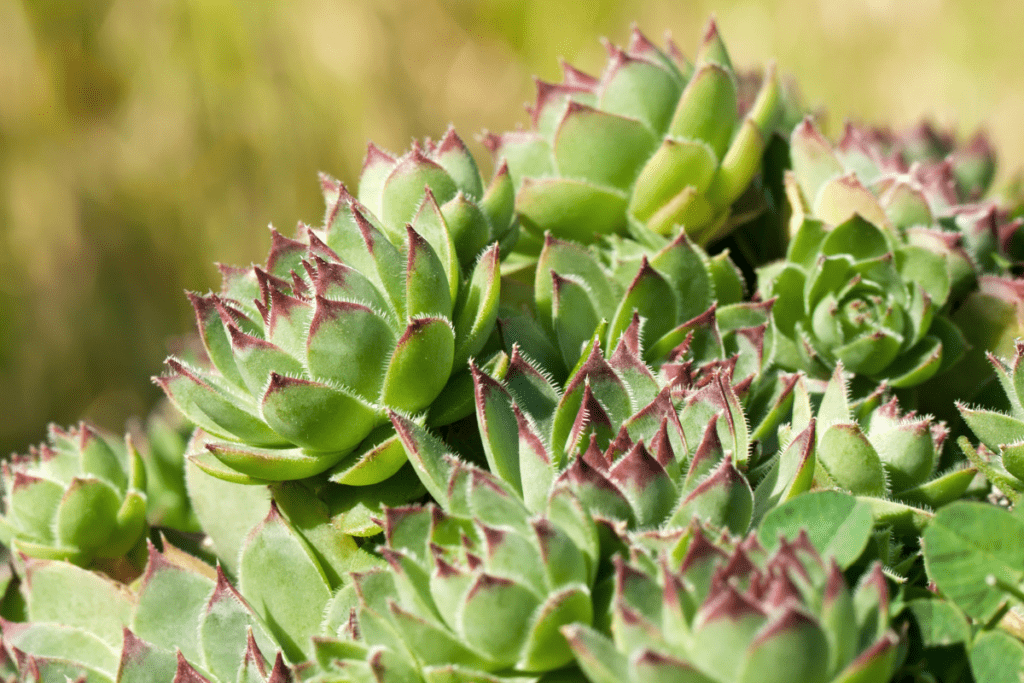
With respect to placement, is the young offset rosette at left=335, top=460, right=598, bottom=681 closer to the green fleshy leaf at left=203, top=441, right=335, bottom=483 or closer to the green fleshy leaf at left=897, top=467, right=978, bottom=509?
the green fleshy leaf at left=203, top=441, right=335, bottom=483

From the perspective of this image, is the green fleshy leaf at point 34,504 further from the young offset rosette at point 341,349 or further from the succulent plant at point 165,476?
the young offset rosette at point 341,349

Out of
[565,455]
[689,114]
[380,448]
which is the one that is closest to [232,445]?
[380,448]

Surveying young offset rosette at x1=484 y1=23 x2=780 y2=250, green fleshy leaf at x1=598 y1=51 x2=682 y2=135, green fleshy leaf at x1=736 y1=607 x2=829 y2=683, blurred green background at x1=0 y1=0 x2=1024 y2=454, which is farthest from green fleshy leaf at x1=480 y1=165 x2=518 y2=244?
blurred green background at x1=0 y1=0 x2=1024 y2=454

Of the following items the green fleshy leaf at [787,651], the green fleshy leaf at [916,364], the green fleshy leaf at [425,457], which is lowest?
the green fleshy leaf at [916,364]

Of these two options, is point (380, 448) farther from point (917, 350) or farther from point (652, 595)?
point (917, 350)

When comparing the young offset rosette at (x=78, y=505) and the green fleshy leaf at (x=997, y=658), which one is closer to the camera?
the green fleshy leaf at (x=997, y=658)

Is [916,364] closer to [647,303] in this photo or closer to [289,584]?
[647,303]

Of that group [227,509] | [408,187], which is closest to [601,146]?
[408,187]

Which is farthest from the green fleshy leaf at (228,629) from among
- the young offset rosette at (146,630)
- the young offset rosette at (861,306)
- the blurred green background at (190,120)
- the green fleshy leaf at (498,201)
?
the blurred green background at (190,120)
